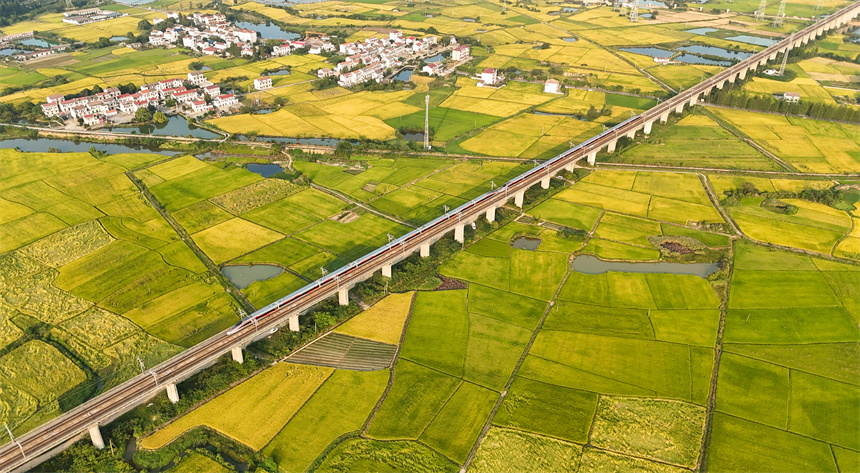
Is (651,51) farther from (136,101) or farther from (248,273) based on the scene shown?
(248,273)

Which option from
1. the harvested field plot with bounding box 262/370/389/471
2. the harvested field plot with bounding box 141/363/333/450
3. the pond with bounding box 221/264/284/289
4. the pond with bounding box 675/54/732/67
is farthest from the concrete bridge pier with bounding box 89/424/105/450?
the pond with bounding box 675/54/732/67

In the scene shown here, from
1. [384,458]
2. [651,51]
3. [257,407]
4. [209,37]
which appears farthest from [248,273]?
[651,51]

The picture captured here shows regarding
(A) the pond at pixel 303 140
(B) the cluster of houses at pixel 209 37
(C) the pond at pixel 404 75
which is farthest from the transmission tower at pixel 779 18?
(B) the cluster of houses at pixel 209 37

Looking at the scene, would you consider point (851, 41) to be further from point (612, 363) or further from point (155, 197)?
point (155, 197)

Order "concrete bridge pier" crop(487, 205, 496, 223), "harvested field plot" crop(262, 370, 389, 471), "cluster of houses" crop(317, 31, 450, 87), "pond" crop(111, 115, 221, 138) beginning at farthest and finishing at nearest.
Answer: "cluster of houses" crop(317, 31, 450, 87) → "pond" crop(111, 115, 221, 138) → "concrete bridge pier" crop(487, 205, 496, 223) → "harvested field plot" crop(262, 370, 389, 471)

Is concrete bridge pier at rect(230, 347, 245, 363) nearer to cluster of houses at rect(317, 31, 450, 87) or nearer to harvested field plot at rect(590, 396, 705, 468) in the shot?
harvested field plot at rect(590, 396, 705, 468)

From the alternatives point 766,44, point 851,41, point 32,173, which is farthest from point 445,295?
point 851,41
